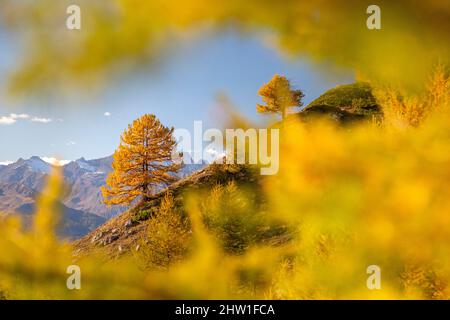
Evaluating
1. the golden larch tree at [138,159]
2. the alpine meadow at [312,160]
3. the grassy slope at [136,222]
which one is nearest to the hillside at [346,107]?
the grassy slope at [136,222]

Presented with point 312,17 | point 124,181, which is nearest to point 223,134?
point 312,17

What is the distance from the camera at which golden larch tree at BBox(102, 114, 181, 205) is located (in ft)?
62.5

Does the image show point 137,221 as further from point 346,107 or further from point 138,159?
point 346,107

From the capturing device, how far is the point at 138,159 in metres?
19.5

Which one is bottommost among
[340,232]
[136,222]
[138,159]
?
[136,222]

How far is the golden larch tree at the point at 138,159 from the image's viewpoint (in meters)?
19.0

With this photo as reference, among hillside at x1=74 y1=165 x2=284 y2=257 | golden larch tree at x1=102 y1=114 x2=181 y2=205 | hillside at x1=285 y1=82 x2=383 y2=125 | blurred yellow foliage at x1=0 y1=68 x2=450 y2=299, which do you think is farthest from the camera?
hillside at x1=285 y1=82 x2=383 y2=125

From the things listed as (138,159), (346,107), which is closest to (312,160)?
(138,159)

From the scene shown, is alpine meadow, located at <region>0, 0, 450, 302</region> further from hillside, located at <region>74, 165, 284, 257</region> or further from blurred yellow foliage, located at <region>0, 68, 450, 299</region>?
hillside, located at <region>74, 165, 284, 257</region>

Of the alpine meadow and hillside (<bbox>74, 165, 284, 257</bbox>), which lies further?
hillside (<bbox>74, 165, 284, 257</bbox>)

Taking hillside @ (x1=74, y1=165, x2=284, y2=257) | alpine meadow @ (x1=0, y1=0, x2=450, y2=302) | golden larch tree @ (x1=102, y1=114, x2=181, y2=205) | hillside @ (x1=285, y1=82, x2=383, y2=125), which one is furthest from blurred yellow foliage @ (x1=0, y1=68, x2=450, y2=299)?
golden larch tree @ (x1=102, y1=114, x2=181, y2=205)

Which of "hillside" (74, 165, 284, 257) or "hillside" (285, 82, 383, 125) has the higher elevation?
"hillside" (285, 82, 383, 125)

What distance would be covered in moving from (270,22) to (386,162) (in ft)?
2.43

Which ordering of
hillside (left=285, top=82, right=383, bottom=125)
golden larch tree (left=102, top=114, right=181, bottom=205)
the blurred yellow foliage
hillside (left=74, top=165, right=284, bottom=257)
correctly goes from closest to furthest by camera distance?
the blurred yellow foliage
hillside (left=74, top=165, right=284, bottom=257)
golden larch tree (left=102, top=114, right=181, bottom=205)
hillside (left=285, top=82, right=383, bottom=125)
